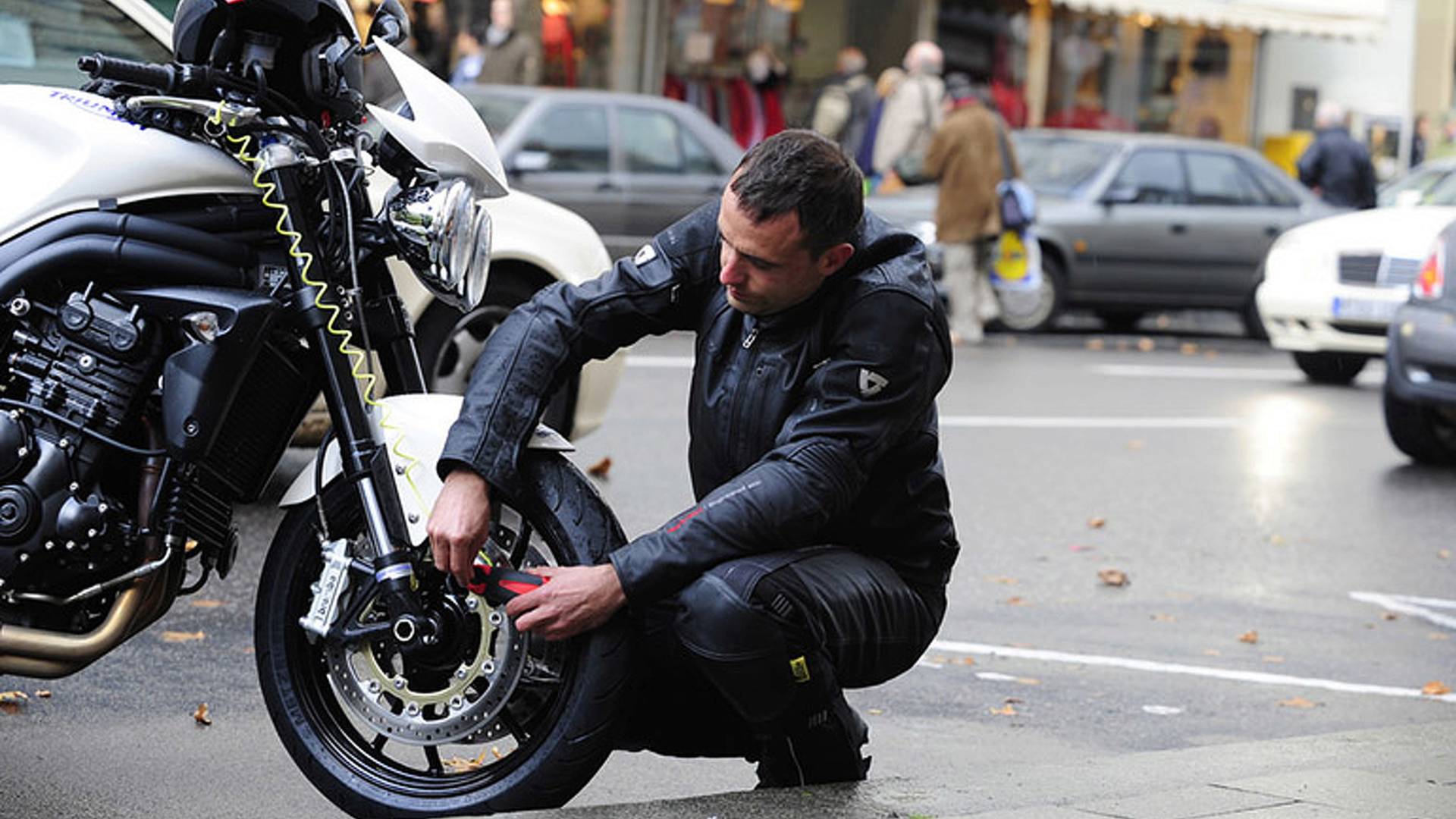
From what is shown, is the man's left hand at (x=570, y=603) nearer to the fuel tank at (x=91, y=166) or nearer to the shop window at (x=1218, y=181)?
the fuel tank at (x=91, y=166)

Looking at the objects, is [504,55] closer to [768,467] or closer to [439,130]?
[439,130]

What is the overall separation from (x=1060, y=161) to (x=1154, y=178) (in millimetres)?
745

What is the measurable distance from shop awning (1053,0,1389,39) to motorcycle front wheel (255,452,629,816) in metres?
19.7

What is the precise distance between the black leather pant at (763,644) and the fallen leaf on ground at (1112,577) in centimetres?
362

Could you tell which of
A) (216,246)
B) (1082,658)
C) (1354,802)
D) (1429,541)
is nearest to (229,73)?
(216,246)

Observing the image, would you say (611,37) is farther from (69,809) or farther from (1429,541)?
(69,809)

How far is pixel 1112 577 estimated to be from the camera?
799 cm

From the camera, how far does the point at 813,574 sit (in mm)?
4117

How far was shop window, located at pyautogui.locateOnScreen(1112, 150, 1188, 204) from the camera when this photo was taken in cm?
1852

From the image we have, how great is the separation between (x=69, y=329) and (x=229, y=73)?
1.74 ft

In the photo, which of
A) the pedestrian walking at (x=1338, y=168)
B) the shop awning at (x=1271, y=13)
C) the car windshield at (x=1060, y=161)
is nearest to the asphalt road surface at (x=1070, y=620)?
the car windshield at (x=1060, y=161)

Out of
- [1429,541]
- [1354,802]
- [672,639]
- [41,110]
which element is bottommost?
[1429,541]

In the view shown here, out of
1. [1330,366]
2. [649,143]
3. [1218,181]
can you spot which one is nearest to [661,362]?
[649,143]

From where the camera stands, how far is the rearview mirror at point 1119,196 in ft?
60.1
